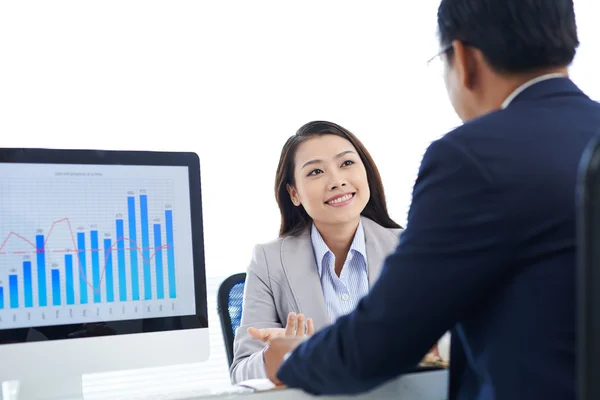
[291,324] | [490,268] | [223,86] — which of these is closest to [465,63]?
[490,268]

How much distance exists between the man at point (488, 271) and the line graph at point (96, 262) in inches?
23.9

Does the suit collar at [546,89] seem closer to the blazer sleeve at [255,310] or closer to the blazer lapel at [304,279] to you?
the blazer sleeve at [255,310]

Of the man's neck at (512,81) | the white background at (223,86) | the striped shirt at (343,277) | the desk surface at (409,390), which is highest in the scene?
the white background at (223,86)

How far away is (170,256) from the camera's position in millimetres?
1419

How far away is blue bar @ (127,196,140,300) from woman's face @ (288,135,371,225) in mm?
935

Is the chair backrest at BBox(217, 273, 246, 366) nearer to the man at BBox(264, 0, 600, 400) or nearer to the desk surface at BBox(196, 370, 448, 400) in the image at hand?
the desk surface at BBox(196, 370, 448, 400)

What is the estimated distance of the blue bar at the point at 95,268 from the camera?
136 centimetres

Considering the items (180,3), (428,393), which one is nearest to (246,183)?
(180,3)

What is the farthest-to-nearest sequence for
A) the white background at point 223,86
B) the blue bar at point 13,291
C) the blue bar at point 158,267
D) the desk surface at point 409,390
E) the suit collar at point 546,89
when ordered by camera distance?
the white background at point 223,86, the blue bar at point 158,267, the blue bar at point 13,291, the desk surface at point 409,390, the suit collar at point 546,89

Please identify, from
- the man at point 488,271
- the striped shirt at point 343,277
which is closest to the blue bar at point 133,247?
the man at point 488,271

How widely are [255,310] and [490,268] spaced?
4.40ft

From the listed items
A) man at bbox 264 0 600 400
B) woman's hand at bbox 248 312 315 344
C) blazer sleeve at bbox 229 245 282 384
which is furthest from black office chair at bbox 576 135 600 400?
blazer sleeve at bbox 229 245 282 384

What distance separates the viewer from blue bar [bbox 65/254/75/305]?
1336mm

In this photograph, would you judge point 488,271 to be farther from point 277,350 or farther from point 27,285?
point 27,285
